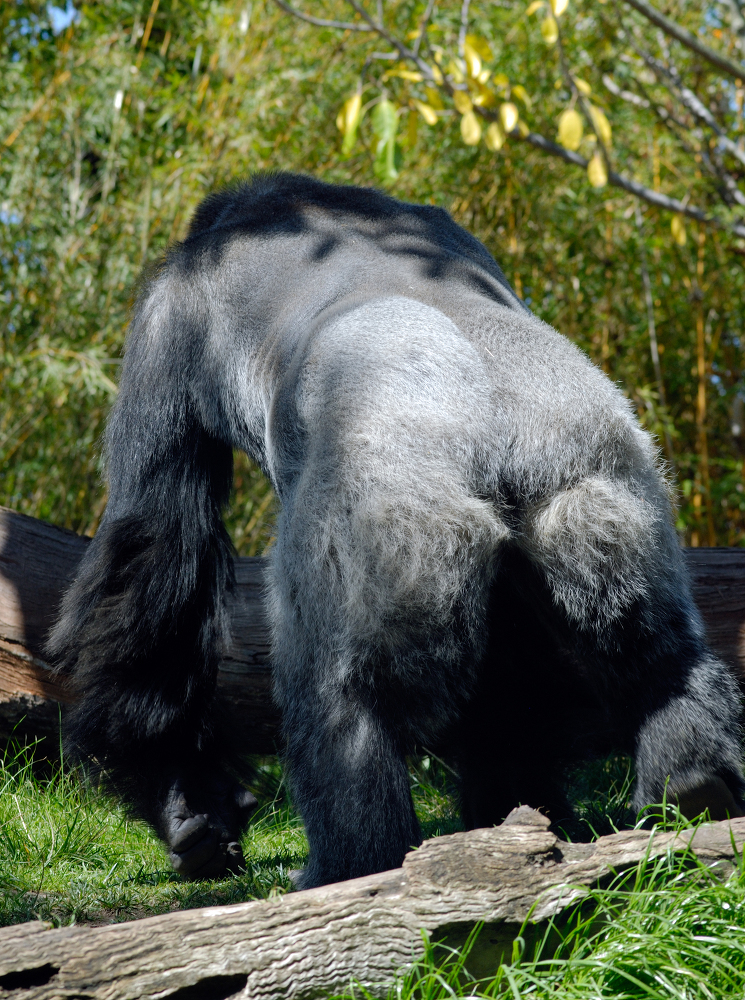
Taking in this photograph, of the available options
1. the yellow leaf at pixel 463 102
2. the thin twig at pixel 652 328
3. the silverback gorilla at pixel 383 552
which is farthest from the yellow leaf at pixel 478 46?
the thin twig at pixel 652 328

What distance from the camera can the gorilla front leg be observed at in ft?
5.20

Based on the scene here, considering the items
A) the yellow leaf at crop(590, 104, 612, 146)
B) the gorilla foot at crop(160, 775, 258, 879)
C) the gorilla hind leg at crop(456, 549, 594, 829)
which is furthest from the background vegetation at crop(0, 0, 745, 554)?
the gorilla hind leg at crop(456, 549, 594, 829)

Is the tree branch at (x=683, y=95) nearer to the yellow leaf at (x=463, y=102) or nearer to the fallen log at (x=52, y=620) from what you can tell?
the yellow leaf at (x=463, y=102)

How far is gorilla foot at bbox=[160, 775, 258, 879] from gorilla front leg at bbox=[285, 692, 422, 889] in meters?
0.68

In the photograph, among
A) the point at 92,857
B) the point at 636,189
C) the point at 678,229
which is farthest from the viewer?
the point at 636,189

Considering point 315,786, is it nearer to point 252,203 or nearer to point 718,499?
point 252,203

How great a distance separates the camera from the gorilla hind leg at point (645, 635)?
1.68m

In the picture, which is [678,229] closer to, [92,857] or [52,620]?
[52,620]

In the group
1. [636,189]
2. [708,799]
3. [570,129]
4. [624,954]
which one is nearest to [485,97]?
[570,129]

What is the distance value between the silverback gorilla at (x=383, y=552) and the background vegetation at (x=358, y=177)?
163cm

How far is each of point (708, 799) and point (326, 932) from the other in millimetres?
785

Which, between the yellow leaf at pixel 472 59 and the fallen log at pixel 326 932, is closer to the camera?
the fallen log at pixel 326 932

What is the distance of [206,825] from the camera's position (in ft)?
7.45

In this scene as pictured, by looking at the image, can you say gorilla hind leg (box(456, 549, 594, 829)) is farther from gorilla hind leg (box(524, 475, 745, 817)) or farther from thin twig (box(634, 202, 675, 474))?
thin twig (box(634, 202, 675, 474))
